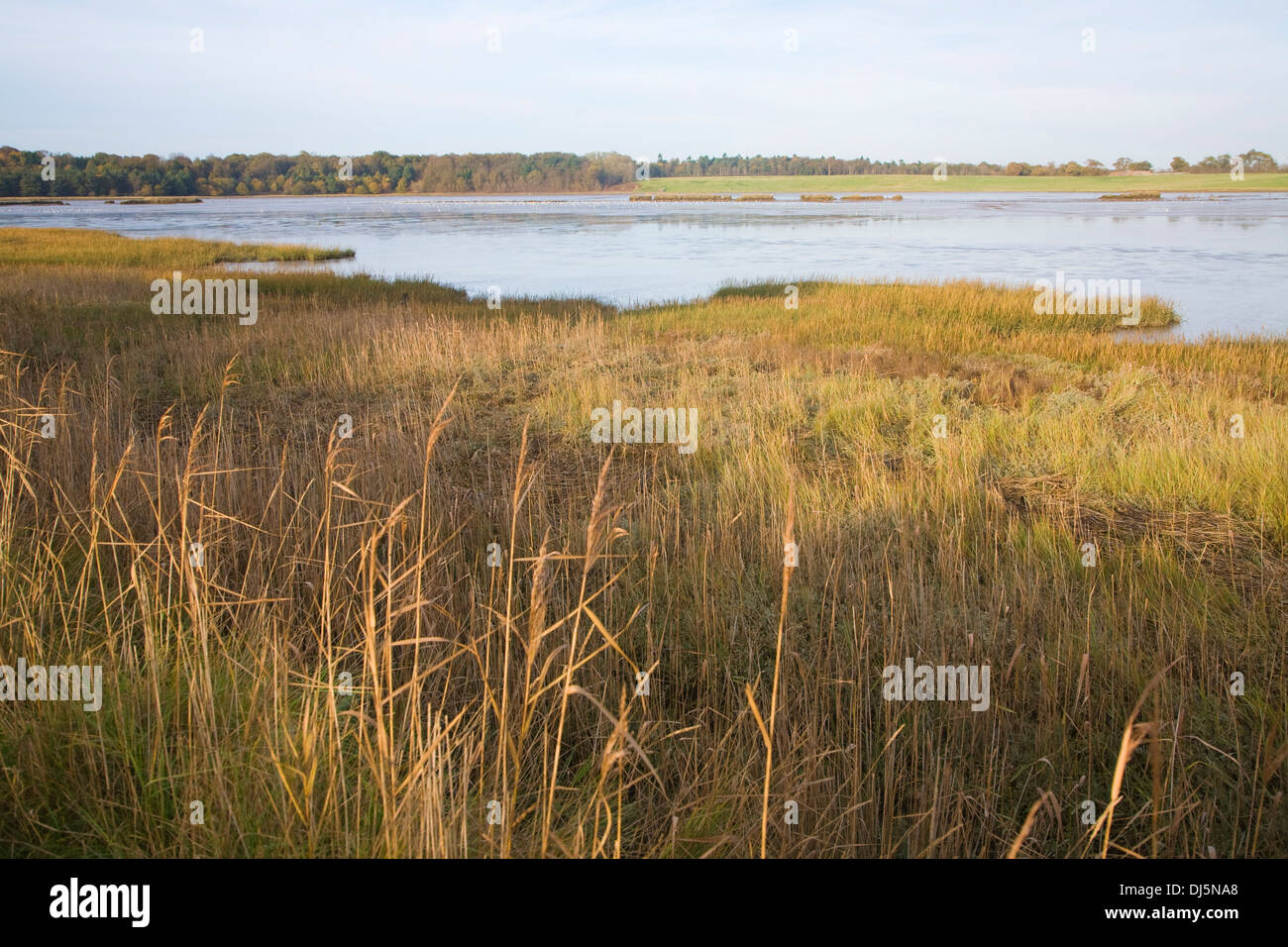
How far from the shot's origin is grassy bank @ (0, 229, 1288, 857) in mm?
2510

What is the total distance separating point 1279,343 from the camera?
1516 centimetres

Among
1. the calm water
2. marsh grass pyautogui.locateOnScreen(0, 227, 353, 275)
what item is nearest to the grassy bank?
the calm water

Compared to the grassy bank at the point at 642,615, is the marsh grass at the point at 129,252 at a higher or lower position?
higher

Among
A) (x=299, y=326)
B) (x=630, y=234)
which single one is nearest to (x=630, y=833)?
(x=299, y=326)

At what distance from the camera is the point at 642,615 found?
4590 mm

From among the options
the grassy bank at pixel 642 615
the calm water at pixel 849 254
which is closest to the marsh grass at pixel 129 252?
the calm water at pixel 849 254

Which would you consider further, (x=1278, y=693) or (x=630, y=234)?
(x=630, y=234)

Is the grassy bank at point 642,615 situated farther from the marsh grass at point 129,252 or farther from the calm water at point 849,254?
the marsh grass at point 129,252

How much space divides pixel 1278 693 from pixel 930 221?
67972mm

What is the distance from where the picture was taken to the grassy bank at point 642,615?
2.51 meters

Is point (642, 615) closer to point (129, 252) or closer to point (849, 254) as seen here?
point (129, 252)

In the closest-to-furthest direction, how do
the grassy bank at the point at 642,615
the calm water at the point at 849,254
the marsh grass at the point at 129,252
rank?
the grassy bank at the point at 642,615 → the calm water at the point at 849,254 → the marsh grass at the point at 129,252
